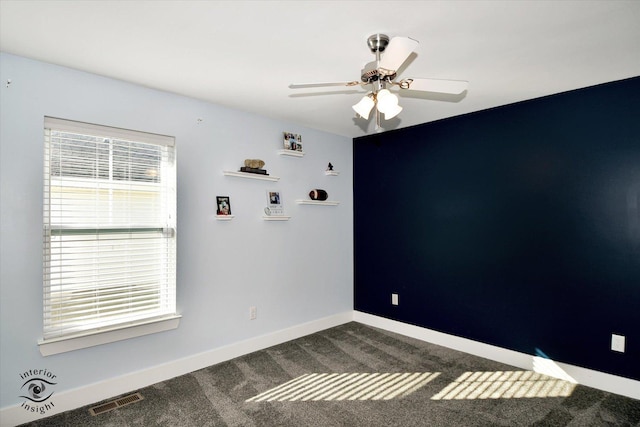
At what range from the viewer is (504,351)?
11.1 ft

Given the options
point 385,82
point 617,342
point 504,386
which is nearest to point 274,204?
point 385,82

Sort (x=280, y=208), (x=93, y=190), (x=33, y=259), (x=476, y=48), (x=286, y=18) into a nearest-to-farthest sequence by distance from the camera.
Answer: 1. (x=286, y=18)
2. (x=476, y=48)
3. (x=33, y=259)
4. (x=93, y=190)
5. (x=280, y=208)

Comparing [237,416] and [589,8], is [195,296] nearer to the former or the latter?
[237,416]

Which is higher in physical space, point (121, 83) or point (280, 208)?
point (121, 83)

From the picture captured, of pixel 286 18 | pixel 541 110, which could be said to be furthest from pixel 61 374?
pixel 541 110

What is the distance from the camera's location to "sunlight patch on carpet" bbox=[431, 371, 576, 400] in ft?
9.03

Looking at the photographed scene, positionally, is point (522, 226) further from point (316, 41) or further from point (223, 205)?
point (223, 205)

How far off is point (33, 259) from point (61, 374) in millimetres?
860

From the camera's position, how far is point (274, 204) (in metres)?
3.84

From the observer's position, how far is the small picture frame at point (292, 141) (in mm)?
3938

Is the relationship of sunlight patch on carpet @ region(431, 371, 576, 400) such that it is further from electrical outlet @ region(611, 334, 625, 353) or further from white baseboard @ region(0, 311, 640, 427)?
electrical outlet @ region(611, 334, 625, 353)

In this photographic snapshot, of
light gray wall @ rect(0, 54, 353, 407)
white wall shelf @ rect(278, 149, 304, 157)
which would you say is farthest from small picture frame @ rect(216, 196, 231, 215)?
white wall shelf @ rect(278, 149, 304, 157)

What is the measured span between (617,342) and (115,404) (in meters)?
3.94

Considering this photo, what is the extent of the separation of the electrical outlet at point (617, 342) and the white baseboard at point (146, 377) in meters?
2.84
